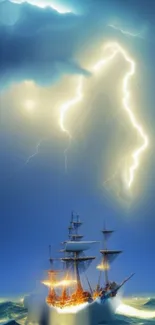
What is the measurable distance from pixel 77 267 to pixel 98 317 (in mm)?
6992

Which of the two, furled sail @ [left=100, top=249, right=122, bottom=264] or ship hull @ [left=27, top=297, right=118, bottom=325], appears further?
furled sail @ [left=100, top=249, right=122, bottom=264]

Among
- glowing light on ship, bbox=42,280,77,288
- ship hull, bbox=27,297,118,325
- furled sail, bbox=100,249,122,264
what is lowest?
ship hull, bbox=27,297,118,325

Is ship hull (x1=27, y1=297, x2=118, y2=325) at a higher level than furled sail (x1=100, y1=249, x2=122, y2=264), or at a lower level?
lower

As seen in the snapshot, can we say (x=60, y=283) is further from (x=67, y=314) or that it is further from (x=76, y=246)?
(x=67, y=314)

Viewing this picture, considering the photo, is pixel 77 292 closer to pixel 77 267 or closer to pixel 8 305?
pixel 77 267

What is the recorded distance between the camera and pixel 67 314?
21.2 metres

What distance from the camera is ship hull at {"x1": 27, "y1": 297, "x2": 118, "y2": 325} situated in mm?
20703

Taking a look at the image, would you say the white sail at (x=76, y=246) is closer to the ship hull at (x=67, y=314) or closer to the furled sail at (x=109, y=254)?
the furled sail at (x=109, y=254)

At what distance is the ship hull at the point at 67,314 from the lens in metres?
20.7

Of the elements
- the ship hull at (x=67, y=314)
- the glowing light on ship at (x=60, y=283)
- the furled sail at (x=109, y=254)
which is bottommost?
the ship hull at (x=67, y=314)

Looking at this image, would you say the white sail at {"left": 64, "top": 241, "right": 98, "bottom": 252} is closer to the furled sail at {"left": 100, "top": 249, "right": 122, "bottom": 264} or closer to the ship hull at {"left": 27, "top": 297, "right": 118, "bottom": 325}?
the furled sail at {"left": 100, "top": 249, "right": 122, "bottom": 264}

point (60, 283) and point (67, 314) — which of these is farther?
point (60, 283)

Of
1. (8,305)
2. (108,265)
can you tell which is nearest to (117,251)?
(108,265)

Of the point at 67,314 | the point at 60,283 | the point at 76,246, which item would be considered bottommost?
the point at 67,314
